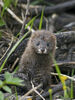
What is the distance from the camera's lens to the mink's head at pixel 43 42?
337 centimetres

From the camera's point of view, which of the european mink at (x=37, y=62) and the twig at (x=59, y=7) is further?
the twig at (x=59, y=7)

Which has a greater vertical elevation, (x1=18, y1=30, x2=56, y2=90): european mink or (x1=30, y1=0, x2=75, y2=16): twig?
(x1=30, y1=0, x2=75, y2=16): twig

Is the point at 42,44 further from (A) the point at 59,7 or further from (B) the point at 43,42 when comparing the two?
(A) the point at 59,7

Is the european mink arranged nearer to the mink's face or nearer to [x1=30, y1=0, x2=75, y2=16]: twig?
the mink's face

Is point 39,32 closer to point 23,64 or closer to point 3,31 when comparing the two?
point 23,64

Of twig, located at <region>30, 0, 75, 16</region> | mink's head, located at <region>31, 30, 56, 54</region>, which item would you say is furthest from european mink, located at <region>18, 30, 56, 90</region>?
twig, located at <region>30, 0, 75, 16</region>

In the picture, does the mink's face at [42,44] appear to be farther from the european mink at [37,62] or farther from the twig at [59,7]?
the twig at [59,7]

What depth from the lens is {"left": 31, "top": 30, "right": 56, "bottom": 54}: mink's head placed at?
3371 mm

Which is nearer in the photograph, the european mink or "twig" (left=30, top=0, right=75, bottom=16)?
the european mink

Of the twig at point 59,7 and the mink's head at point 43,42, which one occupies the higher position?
the twig at point 59,7

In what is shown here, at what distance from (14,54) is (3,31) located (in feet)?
1.87

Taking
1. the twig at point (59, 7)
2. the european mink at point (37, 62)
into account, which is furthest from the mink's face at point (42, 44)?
the twig at point (59, 7)

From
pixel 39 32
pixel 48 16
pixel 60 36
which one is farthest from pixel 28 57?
pixel 48 16

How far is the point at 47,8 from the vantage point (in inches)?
238
